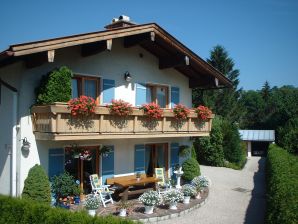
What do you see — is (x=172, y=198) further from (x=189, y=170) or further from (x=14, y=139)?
(x=14, y=139)

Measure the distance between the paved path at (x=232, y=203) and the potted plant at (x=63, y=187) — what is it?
349cm

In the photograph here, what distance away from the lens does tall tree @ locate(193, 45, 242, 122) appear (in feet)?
135

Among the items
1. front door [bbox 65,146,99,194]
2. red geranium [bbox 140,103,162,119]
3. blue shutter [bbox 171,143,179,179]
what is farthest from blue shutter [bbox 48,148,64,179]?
blue shutter [bbox 171,143,179,179]

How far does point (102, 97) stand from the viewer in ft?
44.7

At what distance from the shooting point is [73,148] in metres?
12.5

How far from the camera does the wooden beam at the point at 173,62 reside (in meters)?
15.2

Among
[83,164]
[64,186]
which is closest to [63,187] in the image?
[64,186]

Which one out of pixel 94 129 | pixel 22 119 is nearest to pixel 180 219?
pixel 94 129

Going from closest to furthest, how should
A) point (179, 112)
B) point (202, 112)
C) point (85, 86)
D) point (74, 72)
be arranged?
point (74, 72), point (85, 86), point (179, 112), point (202, 112)

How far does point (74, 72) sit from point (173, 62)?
4926 mm

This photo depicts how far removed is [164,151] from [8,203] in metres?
8.89

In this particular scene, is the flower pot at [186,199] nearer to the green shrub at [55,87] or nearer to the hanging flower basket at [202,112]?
the hanging flower basket at [202,112]

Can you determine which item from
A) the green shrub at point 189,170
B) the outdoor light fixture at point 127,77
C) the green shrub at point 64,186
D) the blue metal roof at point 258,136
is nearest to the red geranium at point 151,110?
the outdoor light fixture at point 127,77

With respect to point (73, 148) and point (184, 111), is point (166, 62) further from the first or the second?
point (73, 148)
